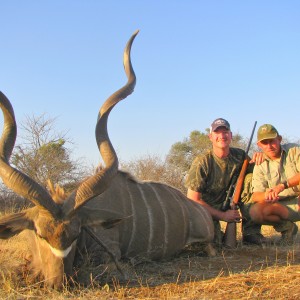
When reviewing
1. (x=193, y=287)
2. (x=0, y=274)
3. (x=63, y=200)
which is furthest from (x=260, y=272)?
(x=0, y=274)

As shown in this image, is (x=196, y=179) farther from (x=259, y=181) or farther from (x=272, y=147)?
(x=272, y=147)

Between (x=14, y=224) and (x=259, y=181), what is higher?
(x=259, y=181)

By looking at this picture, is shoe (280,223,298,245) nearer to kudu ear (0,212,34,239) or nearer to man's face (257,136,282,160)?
man's face (257,136,282,160)

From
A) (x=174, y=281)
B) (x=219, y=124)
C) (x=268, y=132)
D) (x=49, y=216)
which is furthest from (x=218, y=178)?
(x=49, y=216)

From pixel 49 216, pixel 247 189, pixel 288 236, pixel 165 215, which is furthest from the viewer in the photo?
pixel 247 189

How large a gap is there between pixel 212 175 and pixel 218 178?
0.25 ft

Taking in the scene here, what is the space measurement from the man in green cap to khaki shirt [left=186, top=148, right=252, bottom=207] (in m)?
0.27

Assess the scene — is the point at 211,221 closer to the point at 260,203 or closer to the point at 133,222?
the point at 260,203

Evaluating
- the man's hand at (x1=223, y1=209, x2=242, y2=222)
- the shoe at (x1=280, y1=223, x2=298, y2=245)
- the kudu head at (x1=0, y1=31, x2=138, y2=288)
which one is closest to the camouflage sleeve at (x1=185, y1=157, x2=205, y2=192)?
the man's hand at (x1=223, y1=209, x2=242, y2=222)

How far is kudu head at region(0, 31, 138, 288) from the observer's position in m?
2.88

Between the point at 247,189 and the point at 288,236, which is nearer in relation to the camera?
the point at 288,236

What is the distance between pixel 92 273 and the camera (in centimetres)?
318

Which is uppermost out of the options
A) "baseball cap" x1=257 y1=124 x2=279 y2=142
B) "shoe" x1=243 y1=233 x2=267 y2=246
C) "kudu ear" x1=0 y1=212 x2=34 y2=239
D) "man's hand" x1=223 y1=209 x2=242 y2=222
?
"baseball cap" x1=257 y1=124 x2=279 y2=142

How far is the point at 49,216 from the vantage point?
292 centimetres
